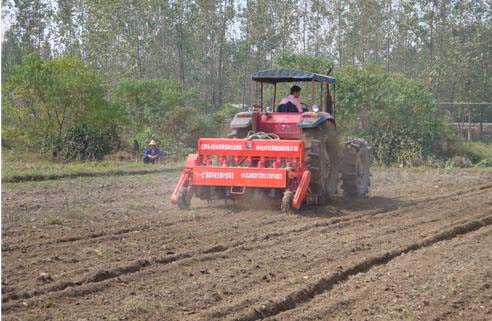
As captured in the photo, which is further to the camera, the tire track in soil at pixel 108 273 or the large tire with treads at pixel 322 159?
the large tire with treads at pixel 322 159

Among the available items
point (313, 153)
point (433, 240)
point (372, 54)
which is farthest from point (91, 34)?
point (433, 240)

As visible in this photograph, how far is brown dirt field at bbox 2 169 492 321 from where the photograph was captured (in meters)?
5.79

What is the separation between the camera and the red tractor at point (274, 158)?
11039 millimetres

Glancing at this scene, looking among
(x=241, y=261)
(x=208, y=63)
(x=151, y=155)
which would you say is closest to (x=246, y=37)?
(x=208, y=63)

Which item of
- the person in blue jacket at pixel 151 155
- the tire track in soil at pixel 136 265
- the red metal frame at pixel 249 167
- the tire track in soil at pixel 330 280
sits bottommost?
the tire track in soil at pixel 330 280

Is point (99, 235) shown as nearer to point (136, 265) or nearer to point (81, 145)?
point (136, 265)

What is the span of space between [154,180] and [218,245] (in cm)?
817

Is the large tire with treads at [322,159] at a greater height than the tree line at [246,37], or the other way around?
the tree line at [246,37]

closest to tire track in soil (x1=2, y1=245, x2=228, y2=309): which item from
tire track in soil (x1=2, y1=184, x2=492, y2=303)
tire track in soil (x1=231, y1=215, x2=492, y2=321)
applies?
tire track in soil (x1=2, y1=184, x2=492, y2=303)

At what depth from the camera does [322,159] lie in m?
11.8

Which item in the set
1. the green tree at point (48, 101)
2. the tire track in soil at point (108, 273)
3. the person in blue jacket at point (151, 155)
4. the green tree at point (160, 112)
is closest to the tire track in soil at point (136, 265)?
the tire track in soil at point (108, 273)

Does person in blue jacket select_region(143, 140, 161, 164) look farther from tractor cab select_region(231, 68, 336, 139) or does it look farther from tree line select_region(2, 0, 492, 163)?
tractor cab select_region(231, 68, 336, 139)

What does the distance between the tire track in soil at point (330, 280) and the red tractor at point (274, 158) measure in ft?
7.37

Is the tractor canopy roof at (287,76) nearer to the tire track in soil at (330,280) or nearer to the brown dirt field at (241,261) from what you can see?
the brown dirt field at (241,261)
